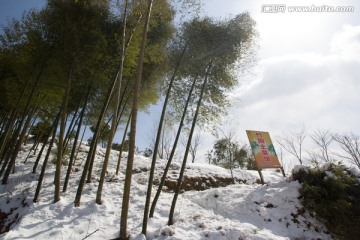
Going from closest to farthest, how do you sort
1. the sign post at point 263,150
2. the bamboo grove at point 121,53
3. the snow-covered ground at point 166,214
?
the snow-covered ground at point 166,214 → the bamboo grove at point 121,53 → the sign post at point 263,150

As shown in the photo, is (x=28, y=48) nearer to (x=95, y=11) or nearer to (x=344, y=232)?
(x=95, y=11)

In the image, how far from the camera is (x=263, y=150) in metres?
10.1

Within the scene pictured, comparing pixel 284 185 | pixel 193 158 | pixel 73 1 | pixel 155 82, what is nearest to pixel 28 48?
pixel 73 1

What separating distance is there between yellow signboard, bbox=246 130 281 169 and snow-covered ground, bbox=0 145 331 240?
1.67m

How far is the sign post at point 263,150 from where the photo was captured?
31.9ft

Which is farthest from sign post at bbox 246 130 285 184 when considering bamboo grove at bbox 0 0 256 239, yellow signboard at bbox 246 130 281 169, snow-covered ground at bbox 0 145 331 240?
bamboo grove at bbox 0 0 256 239

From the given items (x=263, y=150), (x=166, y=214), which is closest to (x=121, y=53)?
(x=166, y=214)

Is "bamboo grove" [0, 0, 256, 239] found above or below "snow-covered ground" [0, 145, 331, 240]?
above

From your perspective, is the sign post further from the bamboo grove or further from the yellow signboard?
the bamboo grove

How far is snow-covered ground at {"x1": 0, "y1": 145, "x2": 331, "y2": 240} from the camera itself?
4.89 metres

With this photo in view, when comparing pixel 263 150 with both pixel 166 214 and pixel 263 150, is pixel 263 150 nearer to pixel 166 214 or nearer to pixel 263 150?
pixel 263 150

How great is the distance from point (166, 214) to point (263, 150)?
5887 millimetres

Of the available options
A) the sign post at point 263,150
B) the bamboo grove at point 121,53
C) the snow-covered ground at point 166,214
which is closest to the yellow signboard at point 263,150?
the sign post at point 263,150

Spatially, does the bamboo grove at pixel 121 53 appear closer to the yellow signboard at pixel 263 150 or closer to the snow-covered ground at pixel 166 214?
the snow-covered ground at pixel 166 214
